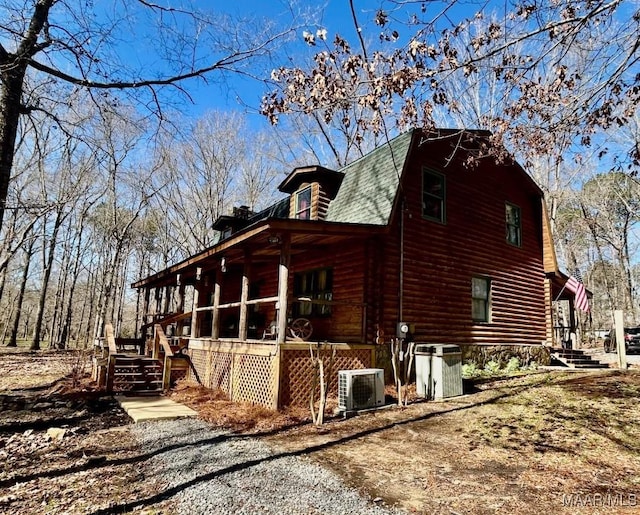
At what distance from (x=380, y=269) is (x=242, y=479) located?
6.45 metres

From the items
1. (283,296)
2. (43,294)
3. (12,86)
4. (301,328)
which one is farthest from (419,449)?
(43,294)

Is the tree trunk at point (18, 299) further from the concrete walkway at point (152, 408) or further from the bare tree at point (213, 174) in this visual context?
the concrete walkway at point (152, 408)

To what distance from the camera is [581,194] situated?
2925 cm

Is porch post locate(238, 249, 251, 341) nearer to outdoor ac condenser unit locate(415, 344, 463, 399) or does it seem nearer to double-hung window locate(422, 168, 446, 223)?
outdoor ac condenser unit locate(415, 344, 463, 399)

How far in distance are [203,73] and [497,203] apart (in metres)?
11.1

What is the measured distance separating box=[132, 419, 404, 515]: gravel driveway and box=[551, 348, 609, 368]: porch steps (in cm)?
1192

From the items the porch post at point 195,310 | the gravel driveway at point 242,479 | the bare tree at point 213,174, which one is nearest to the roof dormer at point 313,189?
the porch post at point 195,310

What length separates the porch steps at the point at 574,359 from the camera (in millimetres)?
13412

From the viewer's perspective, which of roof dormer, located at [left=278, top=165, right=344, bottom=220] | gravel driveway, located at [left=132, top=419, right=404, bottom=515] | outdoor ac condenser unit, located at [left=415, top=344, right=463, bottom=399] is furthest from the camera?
roof dormer, located at [left=278, top=165, right=344, bottom=220]

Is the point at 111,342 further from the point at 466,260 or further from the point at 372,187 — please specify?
the point at 466,260

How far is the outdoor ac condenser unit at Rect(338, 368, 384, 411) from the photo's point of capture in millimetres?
7770

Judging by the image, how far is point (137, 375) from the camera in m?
10.6

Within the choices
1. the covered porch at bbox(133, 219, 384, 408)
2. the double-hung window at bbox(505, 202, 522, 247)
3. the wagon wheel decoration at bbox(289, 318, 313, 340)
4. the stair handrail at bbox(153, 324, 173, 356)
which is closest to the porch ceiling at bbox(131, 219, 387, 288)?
the covered porch at bbox(133, 219, 384, 408)

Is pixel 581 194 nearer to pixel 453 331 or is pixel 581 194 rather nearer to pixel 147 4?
pixel 453 331
